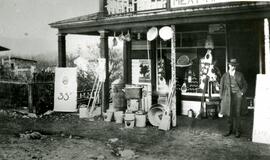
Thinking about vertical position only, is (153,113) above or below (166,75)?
below

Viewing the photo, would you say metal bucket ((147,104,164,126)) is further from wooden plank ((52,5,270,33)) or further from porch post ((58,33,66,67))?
porch post ((58,33,66,67))

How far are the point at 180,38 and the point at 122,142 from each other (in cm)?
595

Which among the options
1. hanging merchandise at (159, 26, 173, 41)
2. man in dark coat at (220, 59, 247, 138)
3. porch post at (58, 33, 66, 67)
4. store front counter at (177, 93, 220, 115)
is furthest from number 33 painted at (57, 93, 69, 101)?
A: man in dark coat at (220, 59, 247, 138)

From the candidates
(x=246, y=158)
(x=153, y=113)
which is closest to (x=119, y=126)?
(x=153, y=113)

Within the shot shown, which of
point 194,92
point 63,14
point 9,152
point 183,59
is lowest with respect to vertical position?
point 9,152

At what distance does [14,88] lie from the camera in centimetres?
1525

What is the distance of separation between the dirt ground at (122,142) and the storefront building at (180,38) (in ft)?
4.71

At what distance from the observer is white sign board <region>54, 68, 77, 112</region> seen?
1354 centimetres

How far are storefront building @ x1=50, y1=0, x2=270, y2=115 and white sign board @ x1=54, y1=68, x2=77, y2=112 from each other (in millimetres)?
764

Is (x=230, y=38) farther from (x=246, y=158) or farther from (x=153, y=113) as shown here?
(x=246, y=158)

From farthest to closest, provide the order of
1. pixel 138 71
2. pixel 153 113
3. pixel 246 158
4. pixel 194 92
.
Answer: pixel 138 71 < pixel 194 92 < pixel 153 113 < pixel 246 158

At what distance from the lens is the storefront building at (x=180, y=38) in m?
9.78

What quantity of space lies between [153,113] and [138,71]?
397cm

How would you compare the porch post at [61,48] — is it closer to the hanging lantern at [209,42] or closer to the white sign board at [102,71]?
the white sign board at [102,71]
